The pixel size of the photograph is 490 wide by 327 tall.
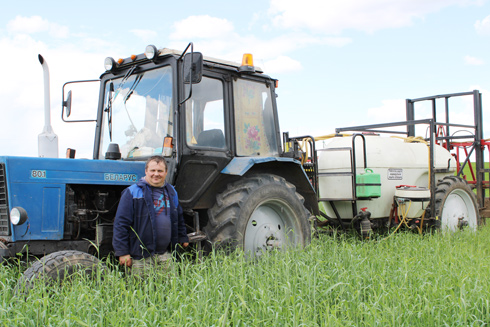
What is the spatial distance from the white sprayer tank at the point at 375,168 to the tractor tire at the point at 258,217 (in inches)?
61.0

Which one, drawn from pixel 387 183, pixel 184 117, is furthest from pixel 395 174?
pixel 184 117

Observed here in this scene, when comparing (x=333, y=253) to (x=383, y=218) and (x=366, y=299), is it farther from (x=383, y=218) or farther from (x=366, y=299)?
(x=383, y=218)

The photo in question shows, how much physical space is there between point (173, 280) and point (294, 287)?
948mm

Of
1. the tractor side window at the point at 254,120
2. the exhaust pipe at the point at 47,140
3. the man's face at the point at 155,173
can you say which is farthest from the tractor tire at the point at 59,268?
the tractor side window at the point at 254,120

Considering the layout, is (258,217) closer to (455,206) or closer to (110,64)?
(110,64)

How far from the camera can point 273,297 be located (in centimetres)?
350

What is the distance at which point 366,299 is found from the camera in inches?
150

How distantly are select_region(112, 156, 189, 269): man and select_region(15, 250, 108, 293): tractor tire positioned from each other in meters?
0.28

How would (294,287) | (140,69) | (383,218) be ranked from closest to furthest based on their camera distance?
1. (294,287)
2. (140,69)
3. (383,218)

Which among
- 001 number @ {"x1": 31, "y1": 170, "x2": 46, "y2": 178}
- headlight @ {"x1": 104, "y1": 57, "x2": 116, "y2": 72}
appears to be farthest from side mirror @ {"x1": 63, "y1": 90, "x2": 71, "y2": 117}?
001 number @ {"x1": 31, "y1": 170, "x2": 46, "y2": 178}

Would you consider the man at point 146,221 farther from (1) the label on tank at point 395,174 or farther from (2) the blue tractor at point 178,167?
(1) the label on tank at point 395,174

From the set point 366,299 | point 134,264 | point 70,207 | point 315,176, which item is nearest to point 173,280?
point 134,264

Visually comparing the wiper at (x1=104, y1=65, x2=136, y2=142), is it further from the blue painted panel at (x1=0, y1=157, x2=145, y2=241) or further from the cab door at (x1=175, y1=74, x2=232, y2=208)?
the blue painted panel at (x1=0, y1=157, x2=145, y2=241)

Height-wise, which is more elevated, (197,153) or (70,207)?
(197,153)
